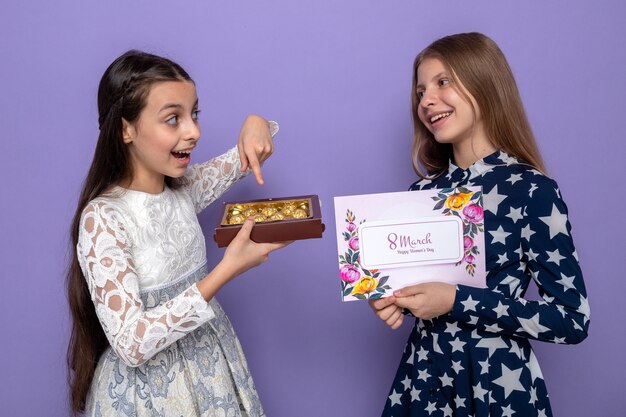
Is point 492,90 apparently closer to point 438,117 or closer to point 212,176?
point 438,117

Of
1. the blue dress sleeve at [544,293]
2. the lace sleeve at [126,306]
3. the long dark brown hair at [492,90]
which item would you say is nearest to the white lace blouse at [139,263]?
the lace sleeve at [126,306]

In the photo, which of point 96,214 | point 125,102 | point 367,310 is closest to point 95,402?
point 96,214

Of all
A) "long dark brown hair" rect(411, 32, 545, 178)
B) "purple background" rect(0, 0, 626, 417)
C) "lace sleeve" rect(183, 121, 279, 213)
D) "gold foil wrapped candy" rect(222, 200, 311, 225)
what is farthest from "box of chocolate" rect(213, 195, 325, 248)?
"purple background" rect(0, 0, 626, 417)

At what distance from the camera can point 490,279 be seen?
47.4 inches

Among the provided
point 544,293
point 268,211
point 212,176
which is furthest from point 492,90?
point 212,176

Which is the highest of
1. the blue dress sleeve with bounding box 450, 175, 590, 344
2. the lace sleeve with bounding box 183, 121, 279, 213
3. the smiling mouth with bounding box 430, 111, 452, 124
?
the smiling mouth with bounding box 430, 111, 452, 124

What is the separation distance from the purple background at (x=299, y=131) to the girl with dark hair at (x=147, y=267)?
0.45 m

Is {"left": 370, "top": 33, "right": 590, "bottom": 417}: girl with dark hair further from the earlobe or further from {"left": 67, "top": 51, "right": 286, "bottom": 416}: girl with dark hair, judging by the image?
the earlobe

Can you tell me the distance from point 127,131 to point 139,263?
0.27 metres

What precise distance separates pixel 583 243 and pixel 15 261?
1.66m

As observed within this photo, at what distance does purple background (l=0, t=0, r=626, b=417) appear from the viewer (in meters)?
1.64

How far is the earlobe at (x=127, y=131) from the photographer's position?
1.19 metres

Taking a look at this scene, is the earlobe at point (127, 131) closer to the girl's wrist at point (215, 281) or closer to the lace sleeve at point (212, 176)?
the lace sleeve at point (212, 176)

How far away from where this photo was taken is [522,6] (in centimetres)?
168
